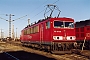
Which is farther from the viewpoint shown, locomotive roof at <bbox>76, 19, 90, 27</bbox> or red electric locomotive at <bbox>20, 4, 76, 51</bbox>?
locomotive roof at <bbox>76, 19, 90, 27</bbox>

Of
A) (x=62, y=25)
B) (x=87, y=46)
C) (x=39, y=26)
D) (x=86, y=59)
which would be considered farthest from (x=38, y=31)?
(x=86, y=59)

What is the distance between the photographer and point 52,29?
18906 mm

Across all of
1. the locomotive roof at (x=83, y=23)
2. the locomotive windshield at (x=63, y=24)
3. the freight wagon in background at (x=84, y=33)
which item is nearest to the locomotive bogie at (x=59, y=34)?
the locomotive windshield at (x=63, y=24)

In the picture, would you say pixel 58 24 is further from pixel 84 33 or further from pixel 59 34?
pixel 84 33

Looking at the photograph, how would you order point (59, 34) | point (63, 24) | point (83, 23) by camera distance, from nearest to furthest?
1. point (59, 34)
2. point (63, 24)
3. point (83, 23)

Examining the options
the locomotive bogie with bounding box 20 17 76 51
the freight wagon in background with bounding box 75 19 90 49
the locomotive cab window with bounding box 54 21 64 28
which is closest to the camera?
the locomotive bogie with bounding box 20 17 76 51

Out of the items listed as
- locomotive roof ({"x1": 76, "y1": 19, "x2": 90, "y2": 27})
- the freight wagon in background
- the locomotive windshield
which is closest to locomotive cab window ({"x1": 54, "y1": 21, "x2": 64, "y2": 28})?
the locomotive windshield

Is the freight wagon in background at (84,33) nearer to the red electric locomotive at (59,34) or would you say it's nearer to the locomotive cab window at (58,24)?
the red electric locomotive at (59,34)

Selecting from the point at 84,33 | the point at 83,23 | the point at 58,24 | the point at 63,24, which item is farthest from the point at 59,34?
the point at 83,23

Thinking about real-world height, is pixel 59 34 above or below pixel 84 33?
below

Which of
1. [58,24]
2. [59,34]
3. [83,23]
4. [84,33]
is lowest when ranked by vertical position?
[59,34]

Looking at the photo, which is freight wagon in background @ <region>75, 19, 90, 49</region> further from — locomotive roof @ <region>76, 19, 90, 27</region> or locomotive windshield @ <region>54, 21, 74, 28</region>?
locomotive windshield @ <region>54, 21, 74, 28</region>

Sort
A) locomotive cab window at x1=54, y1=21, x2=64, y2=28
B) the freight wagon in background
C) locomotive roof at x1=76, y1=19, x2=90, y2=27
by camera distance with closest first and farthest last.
Result: 1. locomotive cab window at x1=54, y1=21, x2=64, y2=28
2. the freight wagon in background
3. locomotive roof at x1=76, y1=19, x2=90, y2=27

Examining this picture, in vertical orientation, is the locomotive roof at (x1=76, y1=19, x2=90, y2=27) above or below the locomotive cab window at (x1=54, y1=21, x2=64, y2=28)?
above
